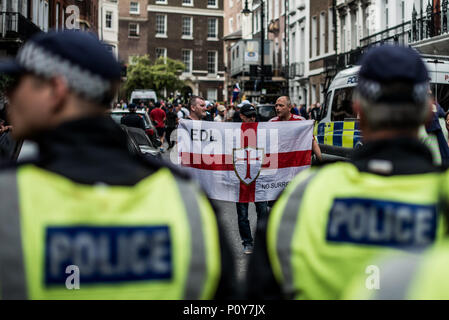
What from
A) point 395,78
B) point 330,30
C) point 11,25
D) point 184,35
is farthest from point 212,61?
point 395,78

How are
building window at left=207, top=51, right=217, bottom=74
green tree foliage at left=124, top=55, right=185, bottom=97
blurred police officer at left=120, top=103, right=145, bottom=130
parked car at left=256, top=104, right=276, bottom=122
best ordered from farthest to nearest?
building window at left=207, top=51, right=217, bottom=74
green tree foliage at left=124, top=55, right=185, bottom=97
parked car at left=256, top=104, right=276, bottom=122
blurred police officer at left=120, top=103, right=145, bottom=130

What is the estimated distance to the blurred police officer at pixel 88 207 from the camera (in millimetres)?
1822

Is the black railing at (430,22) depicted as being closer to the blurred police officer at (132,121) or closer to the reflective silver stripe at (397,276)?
the blurred police officer at (132,121)

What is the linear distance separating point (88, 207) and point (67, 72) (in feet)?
1.30

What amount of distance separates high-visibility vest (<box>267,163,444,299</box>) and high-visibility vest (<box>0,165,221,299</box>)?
1.04ft

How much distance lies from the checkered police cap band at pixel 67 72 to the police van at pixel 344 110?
1248 cm

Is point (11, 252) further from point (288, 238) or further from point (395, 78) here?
point (395, 78)

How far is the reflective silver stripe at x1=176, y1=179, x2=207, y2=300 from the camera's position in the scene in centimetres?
190

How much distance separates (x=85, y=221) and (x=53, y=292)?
209 millimetres

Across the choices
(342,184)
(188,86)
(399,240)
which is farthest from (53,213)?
(188,86)

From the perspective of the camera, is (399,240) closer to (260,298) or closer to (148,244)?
(260,298)

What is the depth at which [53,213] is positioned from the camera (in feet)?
5.99

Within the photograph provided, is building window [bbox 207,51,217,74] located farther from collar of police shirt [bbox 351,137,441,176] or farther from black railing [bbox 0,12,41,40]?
collar of police shirt [bbox 351,137,441,176]

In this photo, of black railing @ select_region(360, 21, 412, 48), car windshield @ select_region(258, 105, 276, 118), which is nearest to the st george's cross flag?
car windshield @ select_region(258, 105, 276, 118)
